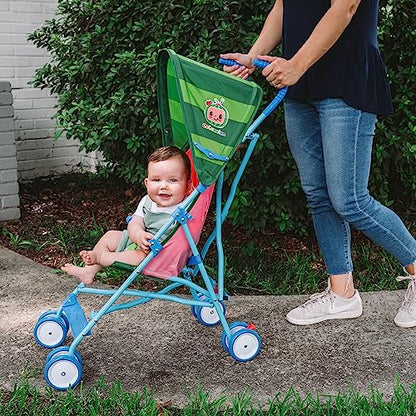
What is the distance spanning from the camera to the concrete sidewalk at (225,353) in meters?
2.90

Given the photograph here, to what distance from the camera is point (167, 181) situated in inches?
117

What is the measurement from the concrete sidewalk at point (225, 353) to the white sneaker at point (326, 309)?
0.15 feet

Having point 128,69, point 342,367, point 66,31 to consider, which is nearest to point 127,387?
point 342,367

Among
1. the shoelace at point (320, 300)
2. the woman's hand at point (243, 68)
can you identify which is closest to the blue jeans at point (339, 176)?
the shoelace at point (320, 300)

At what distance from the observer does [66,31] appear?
529cm

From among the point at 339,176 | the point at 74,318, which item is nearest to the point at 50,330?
the point at 74,318

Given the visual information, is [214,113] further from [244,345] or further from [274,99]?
[244,345]

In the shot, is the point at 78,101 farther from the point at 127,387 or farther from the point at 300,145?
the point at 127,387

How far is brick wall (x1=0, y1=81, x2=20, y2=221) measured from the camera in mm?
5188

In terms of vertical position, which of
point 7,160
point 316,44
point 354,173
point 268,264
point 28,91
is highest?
point 316,44

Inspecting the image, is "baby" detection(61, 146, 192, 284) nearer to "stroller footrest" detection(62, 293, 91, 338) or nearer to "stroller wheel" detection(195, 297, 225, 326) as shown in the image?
"stroller footrest" detection(62, 293, 91, 338)

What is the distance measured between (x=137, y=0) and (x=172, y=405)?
9.27 ft

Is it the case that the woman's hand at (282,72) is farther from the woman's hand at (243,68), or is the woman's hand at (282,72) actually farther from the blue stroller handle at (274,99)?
the woman's hand at (243,68)

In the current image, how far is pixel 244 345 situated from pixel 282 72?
1.11 m
